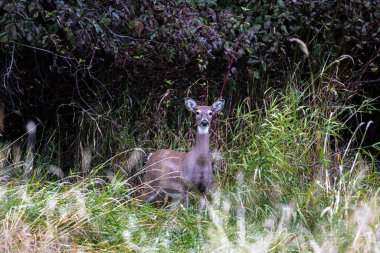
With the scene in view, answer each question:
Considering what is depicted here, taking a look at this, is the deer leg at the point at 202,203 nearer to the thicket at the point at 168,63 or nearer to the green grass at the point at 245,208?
the green grass at the point at 245,208

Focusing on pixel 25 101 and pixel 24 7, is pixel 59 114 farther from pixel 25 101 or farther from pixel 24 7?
pixel 24 7

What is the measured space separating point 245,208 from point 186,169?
1.18 metres

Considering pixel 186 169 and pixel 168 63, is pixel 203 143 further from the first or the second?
pixel 168 63

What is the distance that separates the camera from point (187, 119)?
8.73 meters

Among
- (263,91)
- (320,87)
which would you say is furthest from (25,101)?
(320,87)

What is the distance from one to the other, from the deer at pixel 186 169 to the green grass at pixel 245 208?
0.21m

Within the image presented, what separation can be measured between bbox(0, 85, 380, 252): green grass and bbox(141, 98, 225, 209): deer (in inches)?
8.1

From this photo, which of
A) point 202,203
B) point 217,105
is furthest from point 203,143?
point 202,203

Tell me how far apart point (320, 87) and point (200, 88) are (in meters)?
1.51

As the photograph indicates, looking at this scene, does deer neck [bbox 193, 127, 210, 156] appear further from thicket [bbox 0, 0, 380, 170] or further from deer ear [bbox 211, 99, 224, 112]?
thicket [bbox 0, 0, 380, 170]

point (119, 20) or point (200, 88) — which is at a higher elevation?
point (119, 20)

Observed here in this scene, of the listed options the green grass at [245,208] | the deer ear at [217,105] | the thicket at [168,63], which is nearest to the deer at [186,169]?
the deer ear at [217,105]

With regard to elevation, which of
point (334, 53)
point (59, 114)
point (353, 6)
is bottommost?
point (59, 114)

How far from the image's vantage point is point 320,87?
8.16 meters
